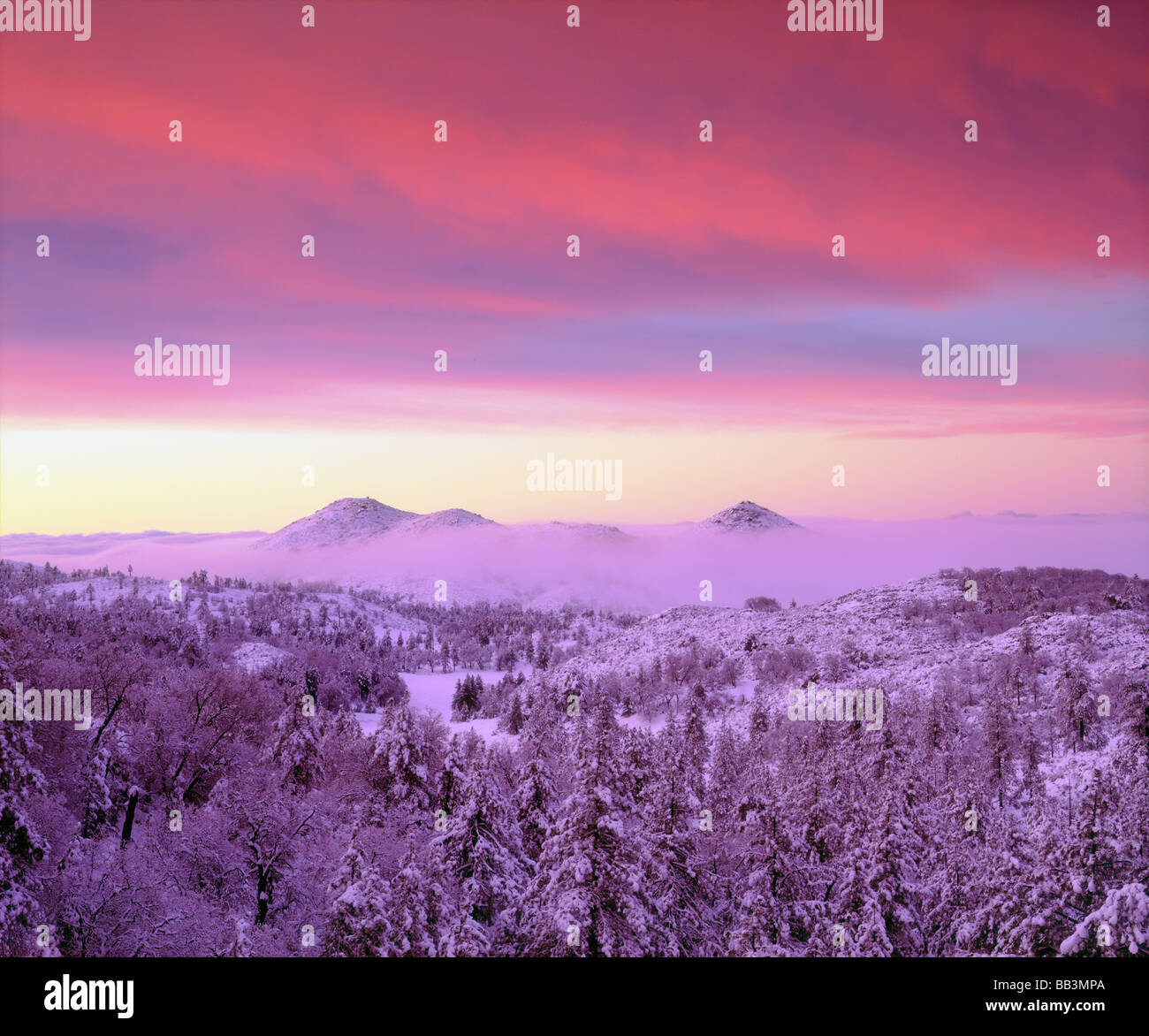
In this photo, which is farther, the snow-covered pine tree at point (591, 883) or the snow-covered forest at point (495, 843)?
the snow-covered forest at point (495, 843)

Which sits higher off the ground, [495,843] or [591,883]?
[591,883]

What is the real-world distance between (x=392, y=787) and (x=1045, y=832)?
2735cm

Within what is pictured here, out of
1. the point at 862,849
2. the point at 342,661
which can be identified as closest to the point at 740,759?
the point at 862,849

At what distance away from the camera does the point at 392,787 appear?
36.0 meters

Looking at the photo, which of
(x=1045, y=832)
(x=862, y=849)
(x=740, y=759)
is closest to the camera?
(x=1045, y=832)

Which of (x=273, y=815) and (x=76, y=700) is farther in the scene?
(x=76, y=700)

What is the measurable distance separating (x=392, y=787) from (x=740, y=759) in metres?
33.5

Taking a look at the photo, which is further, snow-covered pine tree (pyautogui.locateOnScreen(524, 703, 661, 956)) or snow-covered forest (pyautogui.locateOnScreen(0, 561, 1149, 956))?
snow-covered forest (pyautogui.locateOnScreen(0, 561, 1149, 956))

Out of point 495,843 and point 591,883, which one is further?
point 495,843
